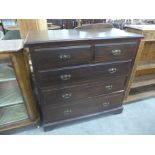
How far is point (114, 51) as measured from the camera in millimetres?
1261

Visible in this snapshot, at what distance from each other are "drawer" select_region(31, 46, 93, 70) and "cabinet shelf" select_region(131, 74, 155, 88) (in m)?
1.02

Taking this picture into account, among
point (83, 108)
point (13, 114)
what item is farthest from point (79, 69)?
point (13, 114)

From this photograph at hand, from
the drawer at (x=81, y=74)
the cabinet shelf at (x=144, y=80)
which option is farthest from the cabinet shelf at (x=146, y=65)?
the drawer at (x=81, y=74)

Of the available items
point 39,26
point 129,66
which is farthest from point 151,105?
point 39,26

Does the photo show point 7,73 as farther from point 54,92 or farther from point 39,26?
point 39,26

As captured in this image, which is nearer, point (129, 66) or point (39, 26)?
point (129, 66)

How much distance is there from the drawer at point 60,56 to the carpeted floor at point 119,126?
2.54ft

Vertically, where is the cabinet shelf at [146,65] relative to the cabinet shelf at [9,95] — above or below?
above

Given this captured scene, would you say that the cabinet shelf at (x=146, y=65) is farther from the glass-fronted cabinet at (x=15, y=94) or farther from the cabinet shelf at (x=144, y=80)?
the glass-fronted cabinet at (x=15, y=94)

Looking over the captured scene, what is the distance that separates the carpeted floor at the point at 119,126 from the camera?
5.05 ft

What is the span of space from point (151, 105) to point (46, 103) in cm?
144

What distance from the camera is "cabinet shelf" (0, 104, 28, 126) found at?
148cm

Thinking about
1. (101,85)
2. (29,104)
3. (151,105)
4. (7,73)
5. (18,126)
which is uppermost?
(7,73)

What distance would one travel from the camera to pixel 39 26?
5.84 feet
